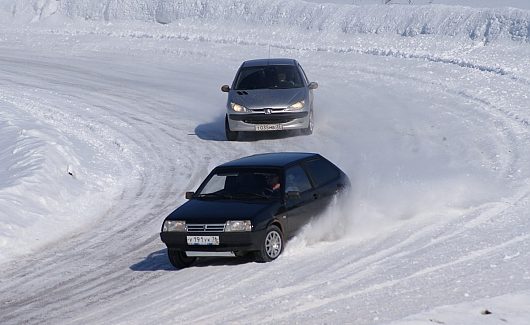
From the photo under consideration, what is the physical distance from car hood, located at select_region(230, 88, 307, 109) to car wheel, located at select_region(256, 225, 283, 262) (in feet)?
31.1

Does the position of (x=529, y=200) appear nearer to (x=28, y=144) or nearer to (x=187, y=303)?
(x=187, y=303)

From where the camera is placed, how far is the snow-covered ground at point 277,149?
10.9 m

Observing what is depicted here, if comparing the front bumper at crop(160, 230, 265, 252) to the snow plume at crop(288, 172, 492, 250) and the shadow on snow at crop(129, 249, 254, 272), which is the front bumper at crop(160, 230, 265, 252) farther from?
the snow plume at crop(288, 172, 492, 250)

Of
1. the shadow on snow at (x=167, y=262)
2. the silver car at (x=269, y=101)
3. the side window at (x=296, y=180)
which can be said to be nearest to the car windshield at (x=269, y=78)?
the silver car at (x=269, y=101)

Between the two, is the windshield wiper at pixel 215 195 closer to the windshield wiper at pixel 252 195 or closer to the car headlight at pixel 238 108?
the windshield wiper at pixel 252 195

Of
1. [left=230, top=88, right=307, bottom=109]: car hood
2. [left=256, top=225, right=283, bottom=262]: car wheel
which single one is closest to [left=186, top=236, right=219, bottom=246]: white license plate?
[left=256, top=225, right=283, bottom=262]: car wheel

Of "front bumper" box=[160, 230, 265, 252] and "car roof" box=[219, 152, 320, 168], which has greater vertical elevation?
"car roof" box=[219, 152, 320, 168]

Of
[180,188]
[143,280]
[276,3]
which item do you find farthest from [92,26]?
[143,280]

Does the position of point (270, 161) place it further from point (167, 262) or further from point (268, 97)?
point (268, 97)

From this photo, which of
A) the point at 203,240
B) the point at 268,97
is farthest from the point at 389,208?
the point at 268,97

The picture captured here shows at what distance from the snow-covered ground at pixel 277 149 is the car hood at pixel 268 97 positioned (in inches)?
34.6

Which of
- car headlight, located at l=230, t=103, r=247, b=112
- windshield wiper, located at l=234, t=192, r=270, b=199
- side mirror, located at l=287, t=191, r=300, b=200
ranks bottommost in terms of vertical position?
car headlight, located at l=230, t=103, r=247, b=112

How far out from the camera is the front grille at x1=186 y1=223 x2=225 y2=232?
12.5 m

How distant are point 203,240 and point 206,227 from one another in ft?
0.54
